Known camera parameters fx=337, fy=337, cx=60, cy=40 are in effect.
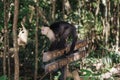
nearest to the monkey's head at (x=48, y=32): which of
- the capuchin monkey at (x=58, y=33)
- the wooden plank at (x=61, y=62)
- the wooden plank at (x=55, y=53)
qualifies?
the capuchin monkey at (x=58, y=33)

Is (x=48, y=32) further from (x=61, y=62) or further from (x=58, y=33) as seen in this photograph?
(x=61, y=62)

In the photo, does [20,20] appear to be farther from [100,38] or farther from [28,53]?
[100,38]

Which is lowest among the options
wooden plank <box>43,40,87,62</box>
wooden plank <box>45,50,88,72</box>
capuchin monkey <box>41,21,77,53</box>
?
wooden plank <box>45,50,88,72</box>

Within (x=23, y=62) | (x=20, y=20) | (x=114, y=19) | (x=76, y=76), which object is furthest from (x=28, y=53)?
(x=114, y=19)

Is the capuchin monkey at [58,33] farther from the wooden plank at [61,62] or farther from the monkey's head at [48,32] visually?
the wooden plank at [61,62]

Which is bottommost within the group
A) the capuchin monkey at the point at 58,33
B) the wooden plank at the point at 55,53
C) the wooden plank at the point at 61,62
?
the wooden plank at the point at 61,62

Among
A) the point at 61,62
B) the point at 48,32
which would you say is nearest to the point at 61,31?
the point at 48,32

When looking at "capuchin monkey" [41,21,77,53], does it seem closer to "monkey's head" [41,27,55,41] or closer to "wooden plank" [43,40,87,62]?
"monkey's head" [41,27,55,41]

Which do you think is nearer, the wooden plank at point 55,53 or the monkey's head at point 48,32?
the wooden plank at point 55,53

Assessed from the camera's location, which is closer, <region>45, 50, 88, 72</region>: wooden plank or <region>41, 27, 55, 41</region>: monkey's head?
<region>45, 50, 88, 72</region>: wooden plank

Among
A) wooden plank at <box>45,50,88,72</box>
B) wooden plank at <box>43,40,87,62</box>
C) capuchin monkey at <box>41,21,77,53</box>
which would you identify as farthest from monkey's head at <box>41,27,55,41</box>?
wooden plank at <box>45,50,88,72</box>

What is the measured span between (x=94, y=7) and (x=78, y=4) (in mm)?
1605

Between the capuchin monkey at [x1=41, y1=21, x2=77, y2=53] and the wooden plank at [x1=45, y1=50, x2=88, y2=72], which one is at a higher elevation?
the capuchin monkey at [x1=41, y1=21, x2=77, y2=53]

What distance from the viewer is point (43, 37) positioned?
9469mm
